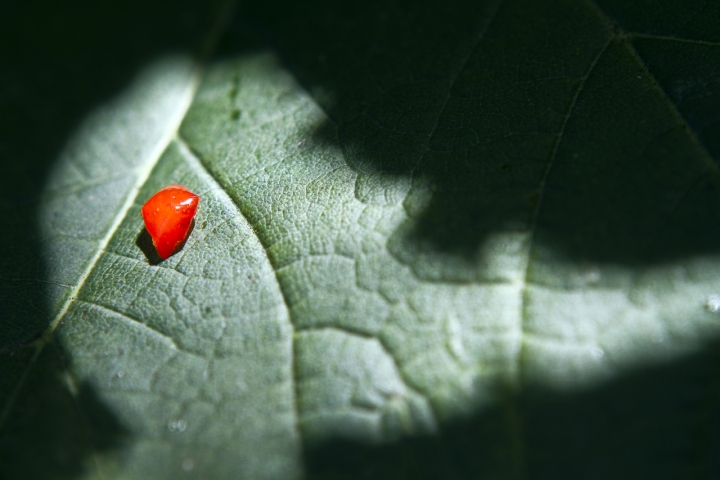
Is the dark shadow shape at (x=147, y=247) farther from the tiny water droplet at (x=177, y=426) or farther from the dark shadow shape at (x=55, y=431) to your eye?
the tiny water droplet at (x=177, y=426)

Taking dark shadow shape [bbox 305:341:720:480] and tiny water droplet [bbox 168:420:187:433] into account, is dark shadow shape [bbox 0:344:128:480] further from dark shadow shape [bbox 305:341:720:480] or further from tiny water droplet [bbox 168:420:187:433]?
dark shadow shape [bbox 305:341:720:480]

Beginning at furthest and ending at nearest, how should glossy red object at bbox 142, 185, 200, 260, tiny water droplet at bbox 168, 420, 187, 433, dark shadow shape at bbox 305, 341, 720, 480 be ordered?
glossy red object at bbox 142, 185, 200, 260 < tiny water droplet at bbox 168, 420, 187, 433 < dark shadow shape at bbox 305, 341, 720, 480

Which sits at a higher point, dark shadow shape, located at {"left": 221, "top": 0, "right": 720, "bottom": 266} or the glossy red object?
the glossy red object

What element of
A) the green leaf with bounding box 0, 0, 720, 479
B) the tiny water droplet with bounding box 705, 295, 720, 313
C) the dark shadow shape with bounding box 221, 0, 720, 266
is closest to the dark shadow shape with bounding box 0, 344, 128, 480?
the green leaf with bounding box 0, 0, 720, 479

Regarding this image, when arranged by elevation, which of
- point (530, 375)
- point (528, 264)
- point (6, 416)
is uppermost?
point (6, 416)

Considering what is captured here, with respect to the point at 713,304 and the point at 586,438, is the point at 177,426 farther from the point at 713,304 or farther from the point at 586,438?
the point at 713,304

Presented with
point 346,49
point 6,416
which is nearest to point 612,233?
point 346,49

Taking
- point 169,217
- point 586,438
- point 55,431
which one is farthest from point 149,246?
point 586,438

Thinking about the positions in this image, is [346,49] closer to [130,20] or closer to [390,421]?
[130,20]
